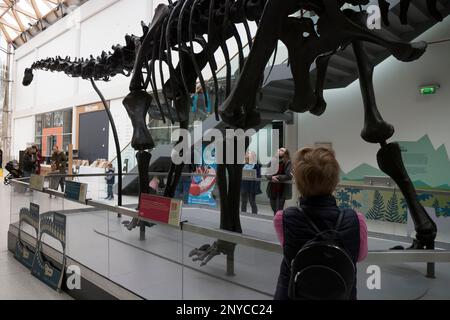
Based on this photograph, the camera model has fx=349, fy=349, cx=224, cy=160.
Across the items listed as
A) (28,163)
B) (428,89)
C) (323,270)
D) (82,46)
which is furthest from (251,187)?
(82,46)

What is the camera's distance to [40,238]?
367 centimetres

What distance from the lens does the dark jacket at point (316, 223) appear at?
1.33m

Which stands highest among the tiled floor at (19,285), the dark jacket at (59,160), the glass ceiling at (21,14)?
the glass ceiling at (21,14)

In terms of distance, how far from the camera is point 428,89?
5.81m

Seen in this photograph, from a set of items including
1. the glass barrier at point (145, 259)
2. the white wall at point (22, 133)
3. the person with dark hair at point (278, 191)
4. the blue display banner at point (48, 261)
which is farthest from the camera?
the white wall at point (22, 133)

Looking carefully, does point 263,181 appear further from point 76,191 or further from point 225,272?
point 225,272

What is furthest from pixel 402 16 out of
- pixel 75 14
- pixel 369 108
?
pixel 75 14

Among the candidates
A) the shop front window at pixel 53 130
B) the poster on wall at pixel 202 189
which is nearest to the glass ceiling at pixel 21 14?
the shop front window at pixel 53 130

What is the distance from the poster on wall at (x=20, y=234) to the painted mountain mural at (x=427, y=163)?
564cm

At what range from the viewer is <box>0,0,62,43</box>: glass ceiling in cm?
1983

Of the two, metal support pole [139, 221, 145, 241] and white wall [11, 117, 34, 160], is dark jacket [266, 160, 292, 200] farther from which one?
white wall [11, 117, 34, 160]

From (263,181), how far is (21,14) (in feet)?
76.2
